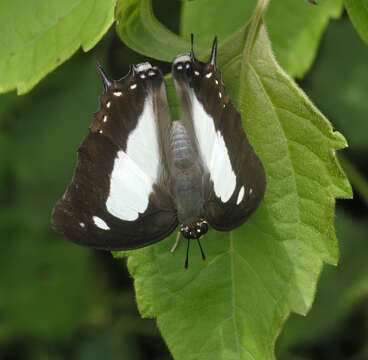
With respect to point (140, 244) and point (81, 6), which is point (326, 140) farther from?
point (81, 6)

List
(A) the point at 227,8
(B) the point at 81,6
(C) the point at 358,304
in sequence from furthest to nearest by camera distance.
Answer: (C) the point at 358,304 → (A) the point at 227,8 → (B) the point at 81,6

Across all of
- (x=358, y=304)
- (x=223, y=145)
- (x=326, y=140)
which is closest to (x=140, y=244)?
(x=223, y=145)

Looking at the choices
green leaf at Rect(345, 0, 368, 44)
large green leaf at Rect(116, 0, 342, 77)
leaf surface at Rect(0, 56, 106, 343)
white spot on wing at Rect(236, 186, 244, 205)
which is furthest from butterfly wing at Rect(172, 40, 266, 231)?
leaf surface at Rect(0, 56, 106, 343)

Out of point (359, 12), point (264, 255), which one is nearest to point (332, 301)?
point (264, 255)

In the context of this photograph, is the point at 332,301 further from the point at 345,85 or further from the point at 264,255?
the point at 264,255

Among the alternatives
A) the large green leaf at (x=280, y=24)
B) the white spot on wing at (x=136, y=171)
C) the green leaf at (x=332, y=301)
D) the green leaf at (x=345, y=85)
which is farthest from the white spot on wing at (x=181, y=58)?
the green leaf at (x=345, y=85)

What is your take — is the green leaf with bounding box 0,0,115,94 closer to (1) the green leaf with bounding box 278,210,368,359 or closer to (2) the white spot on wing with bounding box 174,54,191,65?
(2) the white spot on wing with bounding box 174,54,191,65
